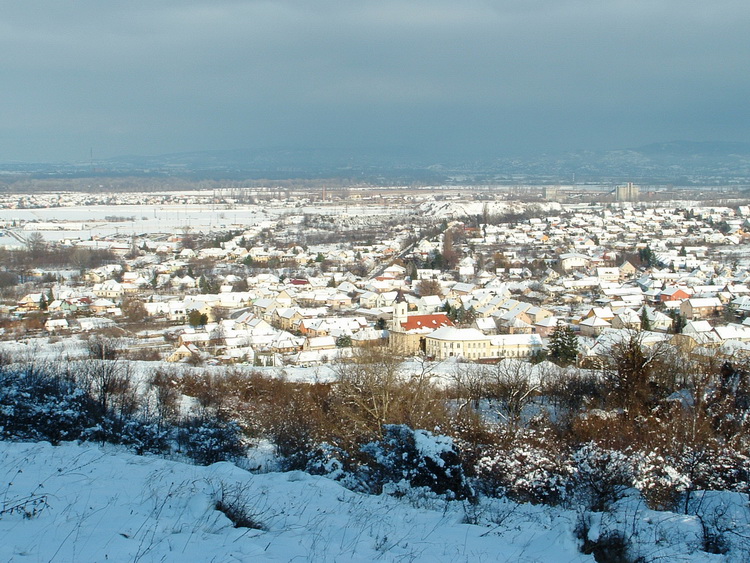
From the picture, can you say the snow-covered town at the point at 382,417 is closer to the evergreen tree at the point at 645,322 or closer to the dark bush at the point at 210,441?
the dark bush at the point at 210,441

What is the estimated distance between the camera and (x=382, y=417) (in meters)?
6.09

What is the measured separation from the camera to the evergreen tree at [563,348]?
42.4ft

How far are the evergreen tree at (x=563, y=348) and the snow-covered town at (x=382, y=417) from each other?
5cm

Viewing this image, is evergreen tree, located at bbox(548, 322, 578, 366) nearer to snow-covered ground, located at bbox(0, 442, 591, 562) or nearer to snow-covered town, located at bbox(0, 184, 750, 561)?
snow-covered town, located at bbox(0, 184, 750, 561)

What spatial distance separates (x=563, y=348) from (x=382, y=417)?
25.7 ft

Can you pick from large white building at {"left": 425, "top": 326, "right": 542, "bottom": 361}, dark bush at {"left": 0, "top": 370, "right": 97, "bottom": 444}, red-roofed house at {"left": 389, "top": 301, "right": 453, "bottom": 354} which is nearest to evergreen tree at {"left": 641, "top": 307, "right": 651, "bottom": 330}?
large white building at {"left": 425, "top": 326, "right": 542, "bottom": 361}

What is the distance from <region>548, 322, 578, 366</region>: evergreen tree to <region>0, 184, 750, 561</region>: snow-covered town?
0.05m

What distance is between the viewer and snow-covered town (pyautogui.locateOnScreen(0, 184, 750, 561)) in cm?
307

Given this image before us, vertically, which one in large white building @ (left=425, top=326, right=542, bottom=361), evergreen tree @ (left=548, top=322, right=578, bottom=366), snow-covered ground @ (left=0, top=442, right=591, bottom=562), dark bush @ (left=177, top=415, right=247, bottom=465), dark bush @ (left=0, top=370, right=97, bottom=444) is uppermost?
snow-covered ground @ (left=0, top=442, right=591, bottom=562)

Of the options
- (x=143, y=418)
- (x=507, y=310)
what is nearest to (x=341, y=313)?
(x=507, y=310)

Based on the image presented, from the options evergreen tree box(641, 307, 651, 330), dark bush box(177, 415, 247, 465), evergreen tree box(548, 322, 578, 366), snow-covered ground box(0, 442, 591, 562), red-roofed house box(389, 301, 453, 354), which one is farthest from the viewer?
evergreen tree box(641, 307, 651, 330)

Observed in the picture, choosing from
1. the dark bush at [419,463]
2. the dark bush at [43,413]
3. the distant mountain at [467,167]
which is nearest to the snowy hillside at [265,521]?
the dark bush at [419,463]

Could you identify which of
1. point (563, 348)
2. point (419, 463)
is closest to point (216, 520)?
point (419, 463)

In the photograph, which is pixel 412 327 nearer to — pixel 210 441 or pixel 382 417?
pixel 382 417
